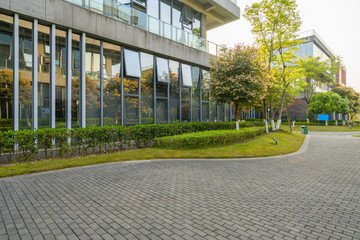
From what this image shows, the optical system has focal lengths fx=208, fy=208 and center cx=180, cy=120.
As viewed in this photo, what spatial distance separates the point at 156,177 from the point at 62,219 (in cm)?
311

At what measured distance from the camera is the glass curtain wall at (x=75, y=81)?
450 inches

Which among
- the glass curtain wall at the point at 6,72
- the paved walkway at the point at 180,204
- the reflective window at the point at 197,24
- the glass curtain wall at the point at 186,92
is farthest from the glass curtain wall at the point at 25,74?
the reflective window at the point at 197,24

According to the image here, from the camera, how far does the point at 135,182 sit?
5.99 m

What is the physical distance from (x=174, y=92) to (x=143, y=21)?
18.4ft

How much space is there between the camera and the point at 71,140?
930cm

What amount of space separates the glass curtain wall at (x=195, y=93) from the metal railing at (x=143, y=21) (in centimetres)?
218

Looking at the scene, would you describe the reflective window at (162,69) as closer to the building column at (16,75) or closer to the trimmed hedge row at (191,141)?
the trimmed hedge row at (191,141)

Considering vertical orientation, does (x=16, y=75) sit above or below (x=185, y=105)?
above

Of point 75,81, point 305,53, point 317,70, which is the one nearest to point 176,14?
point 75,81

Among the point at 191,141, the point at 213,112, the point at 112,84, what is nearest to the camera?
the point at 191,141

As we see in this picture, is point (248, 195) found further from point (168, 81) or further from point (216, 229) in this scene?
point (168, 81)

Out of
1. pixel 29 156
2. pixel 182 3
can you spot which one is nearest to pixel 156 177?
pixel 29 156

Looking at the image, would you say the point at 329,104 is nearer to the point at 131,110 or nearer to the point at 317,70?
the point at 317,70

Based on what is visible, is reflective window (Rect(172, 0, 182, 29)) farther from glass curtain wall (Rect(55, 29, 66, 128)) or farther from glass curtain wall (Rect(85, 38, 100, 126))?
glass curtain wall (Rect(55, 29, 66, 128))
